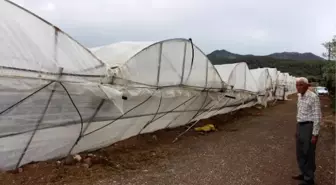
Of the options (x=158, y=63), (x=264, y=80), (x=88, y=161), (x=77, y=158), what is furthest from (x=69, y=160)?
(x=264, y=80)

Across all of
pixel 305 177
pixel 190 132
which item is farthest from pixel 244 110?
pixel 305 177

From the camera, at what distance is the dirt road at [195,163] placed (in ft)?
16.3

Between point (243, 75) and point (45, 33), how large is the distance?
1011 cm

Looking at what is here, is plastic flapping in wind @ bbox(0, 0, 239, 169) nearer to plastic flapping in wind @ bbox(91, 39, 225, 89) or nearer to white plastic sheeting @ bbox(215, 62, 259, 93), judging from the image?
plastic flapping in wind @ bbox(91, 39, 225, 89)

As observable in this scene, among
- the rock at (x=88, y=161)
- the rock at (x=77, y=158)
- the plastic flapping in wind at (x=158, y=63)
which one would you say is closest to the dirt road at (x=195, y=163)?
the rock at (x=88, y=161)

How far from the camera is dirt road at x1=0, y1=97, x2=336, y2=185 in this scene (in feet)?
16.3

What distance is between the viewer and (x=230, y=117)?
12.9m

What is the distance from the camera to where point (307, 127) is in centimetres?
482

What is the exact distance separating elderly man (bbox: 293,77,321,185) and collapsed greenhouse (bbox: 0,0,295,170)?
2821mm

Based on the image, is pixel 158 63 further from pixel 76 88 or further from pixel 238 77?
pixel 238 77

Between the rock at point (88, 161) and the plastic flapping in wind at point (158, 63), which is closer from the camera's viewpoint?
the rock at point (88, 161)

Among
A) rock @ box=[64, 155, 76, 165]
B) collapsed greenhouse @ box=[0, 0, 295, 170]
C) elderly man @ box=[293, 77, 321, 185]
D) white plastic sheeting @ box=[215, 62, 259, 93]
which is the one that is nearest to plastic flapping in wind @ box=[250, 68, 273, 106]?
white plastic sheeting @ box=[215, 62, 259, 93]

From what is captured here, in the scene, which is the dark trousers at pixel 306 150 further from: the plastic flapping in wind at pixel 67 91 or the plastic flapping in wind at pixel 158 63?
the plastic flapping in wind at pixel 158 63

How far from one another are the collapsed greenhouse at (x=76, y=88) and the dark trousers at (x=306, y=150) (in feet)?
9.37
